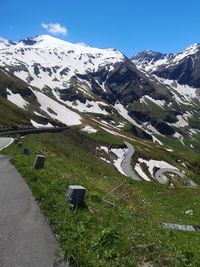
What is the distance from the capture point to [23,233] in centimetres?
1524

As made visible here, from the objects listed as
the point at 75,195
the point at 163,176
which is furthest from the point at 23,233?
the point at 163,176

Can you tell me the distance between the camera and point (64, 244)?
551 inches

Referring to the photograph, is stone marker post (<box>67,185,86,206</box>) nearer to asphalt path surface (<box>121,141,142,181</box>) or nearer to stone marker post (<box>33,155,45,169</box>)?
stone marker post (<box>33,155,45,169</box>)

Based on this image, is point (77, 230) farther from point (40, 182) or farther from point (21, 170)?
point (21, 170)

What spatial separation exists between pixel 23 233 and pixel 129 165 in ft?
439

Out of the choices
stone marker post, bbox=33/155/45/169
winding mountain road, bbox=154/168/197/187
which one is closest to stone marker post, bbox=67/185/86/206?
stone marker post, bbox=33/155/45/169

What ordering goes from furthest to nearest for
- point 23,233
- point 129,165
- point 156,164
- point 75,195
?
1. point 156,164
2. point 129,165
3. point 75,195
4. point 23,233

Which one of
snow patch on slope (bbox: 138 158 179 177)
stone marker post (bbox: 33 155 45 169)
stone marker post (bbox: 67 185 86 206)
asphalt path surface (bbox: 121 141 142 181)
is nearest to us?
stone marker post (bbox: 67 185 86 206)

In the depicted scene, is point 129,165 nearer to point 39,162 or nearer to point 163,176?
point 163,176

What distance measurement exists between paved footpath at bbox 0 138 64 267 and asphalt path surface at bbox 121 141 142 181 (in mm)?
97082

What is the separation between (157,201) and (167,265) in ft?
81.3

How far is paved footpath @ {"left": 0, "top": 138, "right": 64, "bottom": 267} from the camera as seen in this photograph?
1272 cm

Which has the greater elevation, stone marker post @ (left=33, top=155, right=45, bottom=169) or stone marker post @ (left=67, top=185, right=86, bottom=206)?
stone marker post @ (left=67, top=185, right=86, bottom=206)

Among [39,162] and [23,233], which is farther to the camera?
[39,162]
